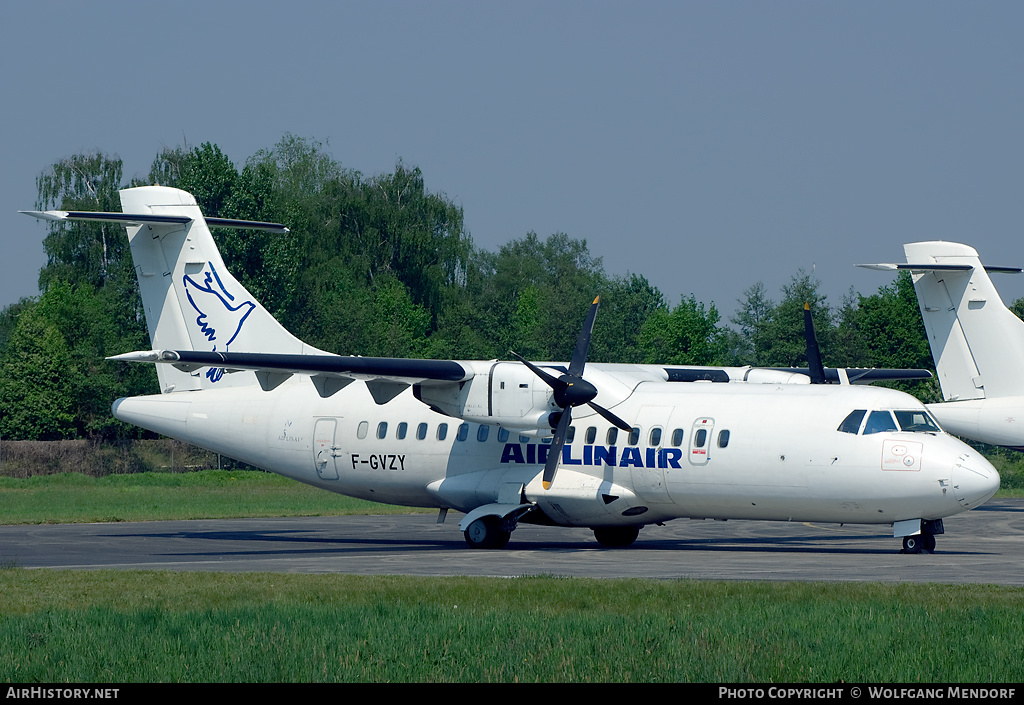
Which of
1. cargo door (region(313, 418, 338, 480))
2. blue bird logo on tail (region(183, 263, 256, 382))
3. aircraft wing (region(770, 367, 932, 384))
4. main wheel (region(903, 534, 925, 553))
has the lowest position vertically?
main wheel (region(903, 534, 925, 553))

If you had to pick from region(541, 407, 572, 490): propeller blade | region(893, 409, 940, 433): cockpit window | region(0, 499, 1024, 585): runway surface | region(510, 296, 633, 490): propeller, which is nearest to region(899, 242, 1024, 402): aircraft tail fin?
region(0, 499, 1024, 585): runway surface

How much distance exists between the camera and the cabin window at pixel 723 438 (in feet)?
75.2

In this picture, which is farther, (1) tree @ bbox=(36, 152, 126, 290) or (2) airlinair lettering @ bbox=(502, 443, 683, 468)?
(1) tree @ bbox=(36, 152, 126, 290)

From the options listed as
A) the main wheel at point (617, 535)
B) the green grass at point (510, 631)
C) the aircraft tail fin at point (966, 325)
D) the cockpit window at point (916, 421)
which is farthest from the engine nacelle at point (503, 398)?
the aircraft tail fin at point (966, 325)

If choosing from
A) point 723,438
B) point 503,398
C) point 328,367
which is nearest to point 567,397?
point 503,398

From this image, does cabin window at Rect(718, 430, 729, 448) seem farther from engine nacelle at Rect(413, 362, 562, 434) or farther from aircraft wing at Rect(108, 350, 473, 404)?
aircraft wing at Rect(108, 350, 473, 404)

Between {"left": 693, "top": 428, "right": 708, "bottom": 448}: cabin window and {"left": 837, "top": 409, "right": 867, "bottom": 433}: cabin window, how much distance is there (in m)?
2.37

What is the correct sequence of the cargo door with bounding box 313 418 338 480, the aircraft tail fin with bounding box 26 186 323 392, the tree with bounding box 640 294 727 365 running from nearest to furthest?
the cargo door with bounding box 313 418 338 480
the aircraft tail fin with bounding box 26 186 323 392
the tree with bounding box 640 294 727 365

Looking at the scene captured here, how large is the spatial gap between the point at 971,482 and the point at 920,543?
1716mm

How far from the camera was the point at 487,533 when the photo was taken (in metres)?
24.5

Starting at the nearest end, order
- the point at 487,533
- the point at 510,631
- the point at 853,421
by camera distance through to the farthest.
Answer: the point at 510,631 < the point at 853,421 < the point at 487,533

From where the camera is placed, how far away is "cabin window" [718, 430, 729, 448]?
22906 mm

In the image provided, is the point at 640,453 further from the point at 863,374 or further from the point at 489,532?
the point at 863,374
